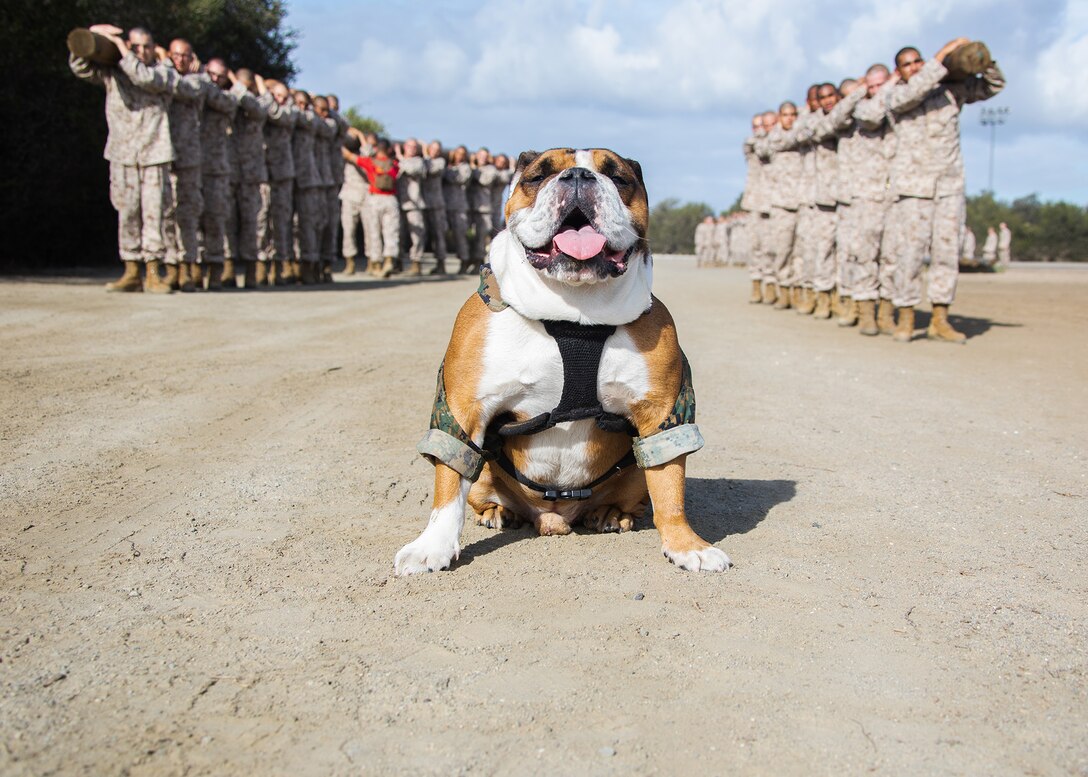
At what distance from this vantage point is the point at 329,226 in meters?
18.1

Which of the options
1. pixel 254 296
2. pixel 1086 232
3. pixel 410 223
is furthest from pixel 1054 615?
pixel 1086 232

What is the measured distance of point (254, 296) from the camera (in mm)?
13070

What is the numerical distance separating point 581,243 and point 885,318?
9.18 m

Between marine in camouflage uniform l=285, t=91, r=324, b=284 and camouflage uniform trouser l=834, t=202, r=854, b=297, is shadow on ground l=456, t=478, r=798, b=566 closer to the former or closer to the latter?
camouflage uniform trouser l=834, t=202, r=854, b=297

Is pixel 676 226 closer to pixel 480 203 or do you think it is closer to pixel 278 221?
pixel 480 203

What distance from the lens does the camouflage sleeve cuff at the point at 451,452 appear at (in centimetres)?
336

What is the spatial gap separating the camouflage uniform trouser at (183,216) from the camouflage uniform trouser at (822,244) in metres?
8.52

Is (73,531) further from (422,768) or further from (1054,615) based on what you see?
(1054,615)

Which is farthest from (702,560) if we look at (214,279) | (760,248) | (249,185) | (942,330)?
(760,248)

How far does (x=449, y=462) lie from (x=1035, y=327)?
11.5 meters

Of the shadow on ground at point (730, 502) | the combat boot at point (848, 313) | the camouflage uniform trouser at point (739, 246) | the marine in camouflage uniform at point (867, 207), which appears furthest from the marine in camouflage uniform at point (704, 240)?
the shadow on ground at point (730, 502)

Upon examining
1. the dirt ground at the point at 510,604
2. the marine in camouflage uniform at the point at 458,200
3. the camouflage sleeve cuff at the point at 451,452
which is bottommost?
the dirt ground at the point at 510,604

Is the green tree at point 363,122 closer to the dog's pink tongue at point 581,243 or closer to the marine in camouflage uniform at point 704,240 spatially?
the marine in camouflage uniform at point 704,240

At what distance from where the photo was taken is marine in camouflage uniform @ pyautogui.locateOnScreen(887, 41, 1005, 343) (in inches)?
386
